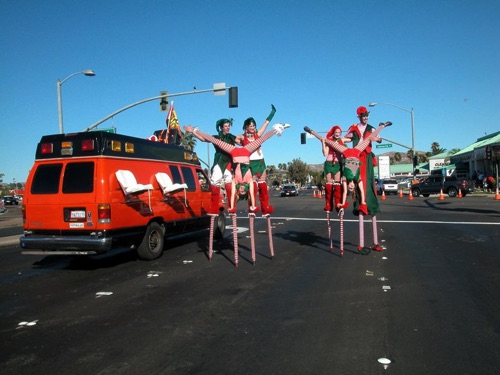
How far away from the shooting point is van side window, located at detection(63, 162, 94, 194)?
6.80m

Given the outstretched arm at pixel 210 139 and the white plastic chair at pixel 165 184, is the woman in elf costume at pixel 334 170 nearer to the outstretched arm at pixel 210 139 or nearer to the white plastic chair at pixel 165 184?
the outstretched arm at pixel 210 139

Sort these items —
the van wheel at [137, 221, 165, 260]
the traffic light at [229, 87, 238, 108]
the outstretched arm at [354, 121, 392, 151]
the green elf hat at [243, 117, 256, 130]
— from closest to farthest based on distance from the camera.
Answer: the green elf hat at [243, 117, 256, 130], the outstretched arm at [354, 121, 392, 151], the van wheel at [137, 221, 165, 260], the traffic light at [229, 87, 238, 108]

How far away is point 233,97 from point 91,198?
14.5 meters

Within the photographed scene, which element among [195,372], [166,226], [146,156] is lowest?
[195,372]

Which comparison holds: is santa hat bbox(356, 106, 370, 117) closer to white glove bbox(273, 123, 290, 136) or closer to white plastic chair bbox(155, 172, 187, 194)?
white glove bbox(273, 123, 290, 136)

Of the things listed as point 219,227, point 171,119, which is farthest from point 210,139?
point 171,119

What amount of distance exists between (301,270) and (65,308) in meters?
3.45

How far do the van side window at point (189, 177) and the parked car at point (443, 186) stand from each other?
88.7 ft

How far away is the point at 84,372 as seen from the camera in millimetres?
3170

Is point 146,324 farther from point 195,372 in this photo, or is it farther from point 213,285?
point 213,285

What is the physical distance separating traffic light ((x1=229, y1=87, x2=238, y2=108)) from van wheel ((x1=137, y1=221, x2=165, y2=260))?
43.0 feet

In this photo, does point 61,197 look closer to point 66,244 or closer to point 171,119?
point 66,244

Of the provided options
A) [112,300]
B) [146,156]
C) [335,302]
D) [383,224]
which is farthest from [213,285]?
[383,224]

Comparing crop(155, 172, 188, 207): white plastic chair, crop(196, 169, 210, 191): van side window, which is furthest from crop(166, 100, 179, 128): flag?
crop(155, 172, 188, 207): white plastic chair
